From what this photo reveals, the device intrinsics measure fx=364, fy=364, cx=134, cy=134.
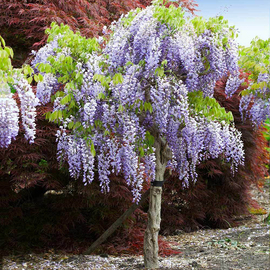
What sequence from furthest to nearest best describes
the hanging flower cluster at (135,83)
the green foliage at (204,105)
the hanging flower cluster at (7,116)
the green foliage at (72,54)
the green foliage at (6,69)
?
1. the green foliage at (204,105)
2. the green foliage at (72,54)
3. the hanging flower cluster at (135,83)
4. the hanging flower cluster at (7,116)
5. the green foliage at (6,69)

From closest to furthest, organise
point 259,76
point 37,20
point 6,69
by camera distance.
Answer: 1. point 6,69
2. point 259,76
3. point 37,20

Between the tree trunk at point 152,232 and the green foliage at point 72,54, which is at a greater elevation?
the green foliage at point 72,54

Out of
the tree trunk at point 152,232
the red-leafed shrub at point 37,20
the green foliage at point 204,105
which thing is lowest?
the tree trunk at point 152,232

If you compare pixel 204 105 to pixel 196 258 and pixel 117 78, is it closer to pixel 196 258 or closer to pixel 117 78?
pixel 117 78

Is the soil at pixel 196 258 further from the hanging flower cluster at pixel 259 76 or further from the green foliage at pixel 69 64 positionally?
the green foliage at pixel 69 64

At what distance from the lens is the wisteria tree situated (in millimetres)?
3574

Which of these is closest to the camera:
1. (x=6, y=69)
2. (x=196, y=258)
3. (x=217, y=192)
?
(x=6, y=69)

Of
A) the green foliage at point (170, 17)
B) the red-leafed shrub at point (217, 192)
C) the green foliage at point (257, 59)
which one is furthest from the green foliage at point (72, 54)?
the red-leafed shrub at point (217, 192)

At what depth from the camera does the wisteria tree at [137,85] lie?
11.7 ft

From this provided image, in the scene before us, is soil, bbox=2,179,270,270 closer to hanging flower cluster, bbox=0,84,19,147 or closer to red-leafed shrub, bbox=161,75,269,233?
red-leafed shrub, bbox=161,75,269,233

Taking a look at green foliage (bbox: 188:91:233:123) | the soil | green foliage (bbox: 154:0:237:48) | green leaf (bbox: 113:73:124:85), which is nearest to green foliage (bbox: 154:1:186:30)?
green foliage (bbox: 154:0:237:48)

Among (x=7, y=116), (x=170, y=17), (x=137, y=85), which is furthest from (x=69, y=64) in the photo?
(x=170, y=17)

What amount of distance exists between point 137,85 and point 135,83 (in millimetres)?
63

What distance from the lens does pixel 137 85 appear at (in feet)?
12.0
